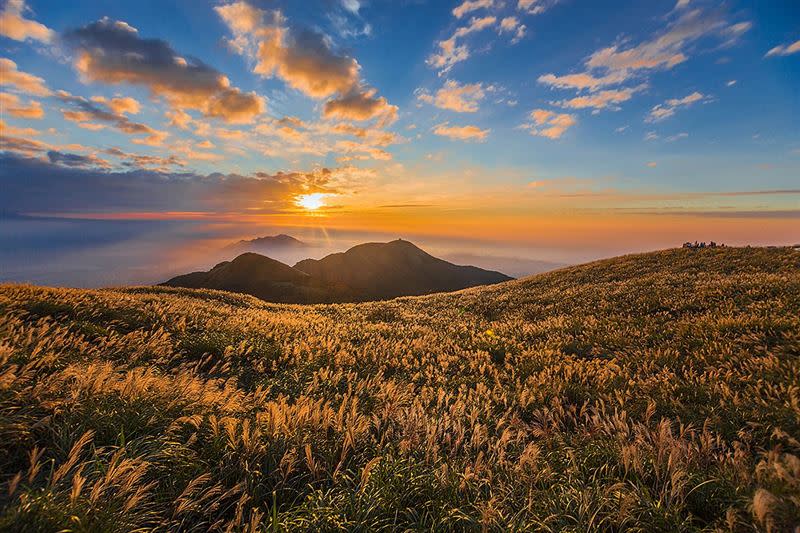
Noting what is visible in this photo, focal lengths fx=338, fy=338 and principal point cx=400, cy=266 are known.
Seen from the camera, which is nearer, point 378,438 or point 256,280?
point 378,438

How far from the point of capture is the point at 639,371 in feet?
23.2

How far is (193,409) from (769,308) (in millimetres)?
14466

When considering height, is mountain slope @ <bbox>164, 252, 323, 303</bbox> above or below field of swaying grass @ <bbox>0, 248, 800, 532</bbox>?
below

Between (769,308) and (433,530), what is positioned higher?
(433,530)

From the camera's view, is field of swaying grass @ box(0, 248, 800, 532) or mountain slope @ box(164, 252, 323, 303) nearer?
field of swaying grass @ box(0, 248, 800, 532)

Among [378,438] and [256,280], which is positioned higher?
[378,438]

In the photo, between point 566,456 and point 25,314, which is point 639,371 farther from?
point 25,314

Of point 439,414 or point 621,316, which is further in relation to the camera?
point 621,316

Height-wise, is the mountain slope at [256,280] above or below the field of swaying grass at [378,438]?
below

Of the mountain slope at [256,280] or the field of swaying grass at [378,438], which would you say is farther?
the mountain slope at [256,280]

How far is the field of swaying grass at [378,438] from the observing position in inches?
99.3

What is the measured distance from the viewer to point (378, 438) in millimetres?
3975

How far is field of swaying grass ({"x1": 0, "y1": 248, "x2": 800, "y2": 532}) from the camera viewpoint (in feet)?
8.27

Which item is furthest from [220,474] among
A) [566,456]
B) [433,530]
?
[566,456]
